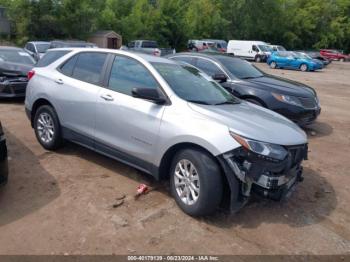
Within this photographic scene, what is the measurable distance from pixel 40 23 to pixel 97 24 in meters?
7.19

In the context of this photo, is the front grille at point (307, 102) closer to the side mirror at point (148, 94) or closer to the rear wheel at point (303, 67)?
the side mirror at point (148, 94)

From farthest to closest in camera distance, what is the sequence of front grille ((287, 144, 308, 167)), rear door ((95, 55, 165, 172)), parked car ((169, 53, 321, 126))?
parked car ((169, 53, 321, 126)) < rear door ((95, 55, 165, 172)) < front grille ((287, 144, 308, 167))

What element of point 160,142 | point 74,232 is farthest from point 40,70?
point 74,232

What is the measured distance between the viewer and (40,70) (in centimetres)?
623

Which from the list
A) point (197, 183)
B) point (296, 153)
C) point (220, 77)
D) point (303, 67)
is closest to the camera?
point (197, 183)

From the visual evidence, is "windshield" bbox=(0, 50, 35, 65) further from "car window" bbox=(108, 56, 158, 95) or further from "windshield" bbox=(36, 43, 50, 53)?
"windshield" bbox=(36, 43, 50, 53)

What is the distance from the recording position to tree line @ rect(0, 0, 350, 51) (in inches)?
1431

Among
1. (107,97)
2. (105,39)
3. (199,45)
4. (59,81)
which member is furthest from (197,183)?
(199,45)

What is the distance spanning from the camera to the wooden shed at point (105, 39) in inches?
1540

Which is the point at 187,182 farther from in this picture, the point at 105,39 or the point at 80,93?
the point at 105,39

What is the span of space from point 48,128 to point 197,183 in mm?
2850

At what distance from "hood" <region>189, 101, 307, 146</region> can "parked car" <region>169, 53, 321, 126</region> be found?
308cm

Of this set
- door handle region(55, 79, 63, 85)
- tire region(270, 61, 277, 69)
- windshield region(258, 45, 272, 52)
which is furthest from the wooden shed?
door handle region(55, 79, 63, 85)

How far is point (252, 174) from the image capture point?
402 centimetres
